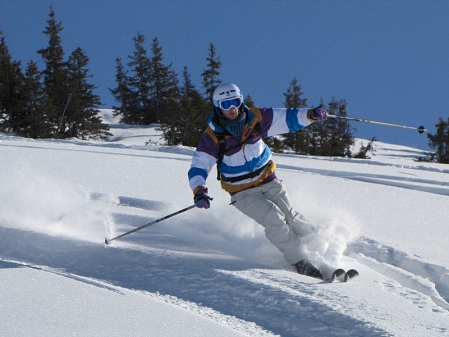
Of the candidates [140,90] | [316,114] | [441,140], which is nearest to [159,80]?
[140,90]

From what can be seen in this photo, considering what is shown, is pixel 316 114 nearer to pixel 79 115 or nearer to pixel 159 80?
pixel 79 115

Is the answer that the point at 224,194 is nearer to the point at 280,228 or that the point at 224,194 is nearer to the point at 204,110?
the point at 280,228

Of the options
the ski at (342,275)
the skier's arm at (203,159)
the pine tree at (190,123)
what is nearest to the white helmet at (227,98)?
the skier's arm at (203,159)

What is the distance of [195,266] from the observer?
421 cm

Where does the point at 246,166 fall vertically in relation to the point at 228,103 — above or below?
below

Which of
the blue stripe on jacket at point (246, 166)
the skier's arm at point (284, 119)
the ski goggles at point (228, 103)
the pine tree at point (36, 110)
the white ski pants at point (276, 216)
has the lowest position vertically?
the white ski pants at point (276, 216)

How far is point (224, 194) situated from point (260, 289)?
4.05 meters

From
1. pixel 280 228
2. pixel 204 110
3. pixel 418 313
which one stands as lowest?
pixel 418 313

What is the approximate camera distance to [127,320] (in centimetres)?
300

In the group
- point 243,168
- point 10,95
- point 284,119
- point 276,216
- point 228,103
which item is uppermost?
point 10,95

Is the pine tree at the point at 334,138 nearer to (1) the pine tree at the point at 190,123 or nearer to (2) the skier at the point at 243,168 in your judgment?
(1) the pine tree at the point at 190,123

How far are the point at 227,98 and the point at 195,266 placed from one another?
156 centimetres

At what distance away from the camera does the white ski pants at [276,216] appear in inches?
174

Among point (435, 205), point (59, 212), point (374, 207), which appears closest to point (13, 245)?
point (59, 212)
